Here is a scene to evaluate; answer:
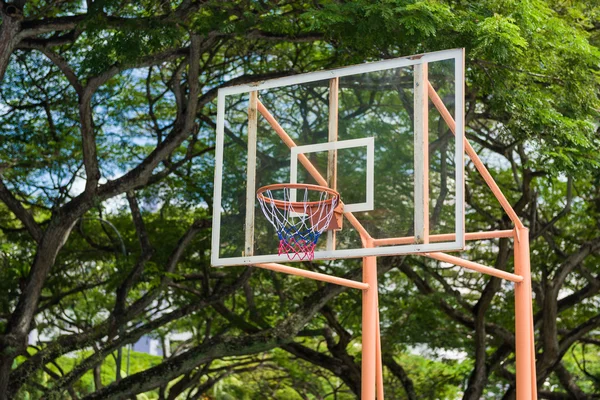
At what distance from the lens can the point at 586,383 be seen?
808 inches

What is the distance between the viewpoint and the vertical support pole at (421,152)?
728 centimetres

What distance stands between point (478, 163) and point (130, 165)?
745 cm

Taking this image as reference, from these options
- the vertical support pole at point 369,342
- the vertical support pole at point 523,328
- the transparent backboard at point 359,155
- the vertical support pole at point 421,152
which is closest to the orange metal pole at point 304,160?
the transparent backboard at point 359,155

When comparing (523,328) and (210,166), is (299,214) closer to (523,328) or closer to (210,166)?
(523,328)

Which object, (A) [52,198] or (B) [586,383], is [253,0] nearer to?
(A) [52,198]

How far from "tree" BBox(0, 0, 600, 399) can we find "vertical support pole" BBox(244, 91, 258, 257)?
1123mm

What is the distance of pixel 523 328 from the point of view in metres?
9.07

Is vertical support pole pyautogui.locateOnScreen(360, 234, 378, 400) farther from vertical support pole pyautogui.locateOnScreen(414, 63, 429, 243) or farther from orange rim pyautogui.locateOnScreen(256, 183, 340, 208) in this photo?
vertical support pole pyautogui.locateOnScreen(414, 63, 429, 243)

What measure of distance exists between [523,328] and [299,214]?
2545 mm

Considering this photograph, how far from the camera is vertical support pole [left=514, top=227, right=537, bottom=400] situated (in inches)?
354

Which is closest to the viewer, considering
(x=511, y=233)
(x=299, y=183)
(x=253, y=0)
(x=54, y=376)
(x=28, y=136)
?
(x=299, y=183)

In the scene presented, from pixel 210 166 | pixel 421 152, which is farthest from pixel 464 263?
pixel 210 166

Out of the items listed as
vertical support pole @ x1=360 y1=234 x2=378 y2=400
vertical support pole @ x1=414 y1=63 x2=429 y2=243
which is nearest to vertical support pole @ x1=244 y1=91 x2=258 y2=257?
vertical support pole @ x1=414 y1=63 x2=429 y2=243

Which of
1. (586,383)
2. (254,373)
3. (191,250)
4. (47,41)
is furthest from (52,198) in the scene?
(586,383)
